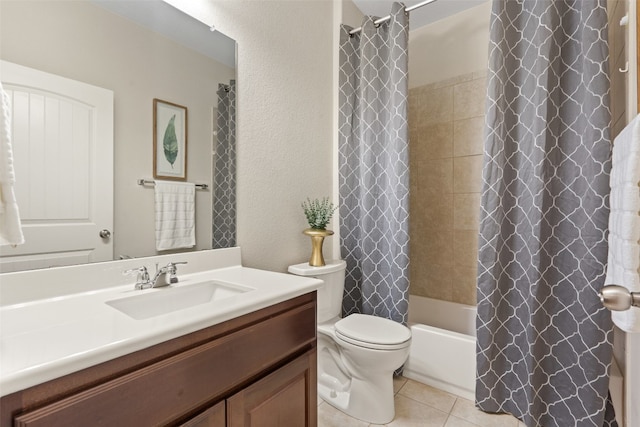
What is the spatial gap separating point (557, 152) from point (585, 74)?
0.36m

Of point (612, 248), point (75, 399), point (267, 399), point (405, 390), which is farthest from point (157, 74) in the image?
point (405, 390)

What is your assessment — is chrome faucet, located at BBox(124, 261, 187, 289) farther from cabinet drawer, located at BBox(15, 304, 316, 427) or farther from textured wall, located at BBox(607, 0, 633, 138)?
textured wall, located at BBox(607, 0, 633, 138)

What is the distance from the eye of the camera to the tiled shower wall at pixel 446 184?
2236 millimetres

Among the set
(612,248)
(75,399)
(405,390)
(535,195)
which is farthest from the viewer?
(405,390)

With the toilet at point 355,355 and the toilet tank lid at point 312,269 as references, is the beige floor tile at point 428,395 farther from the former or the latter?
the toilet tank lid at point 312,269

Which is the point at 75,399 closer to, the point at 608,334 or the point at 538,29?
the point at 608,334

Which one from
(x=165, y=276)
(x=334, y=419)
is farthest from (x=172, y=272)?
(x=334, y=419)

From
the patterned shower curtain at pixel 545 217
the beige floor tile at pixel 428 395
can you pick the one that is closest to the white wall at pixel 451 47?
the patterned shower curtain at pixel 545 217

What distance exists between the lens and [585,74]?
1435 millimetres

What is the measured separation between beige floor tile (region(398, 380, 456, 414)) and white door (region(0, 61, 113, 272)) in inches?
66.1

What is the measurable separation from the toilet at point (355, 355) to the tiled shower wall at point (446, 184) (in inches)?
35.7

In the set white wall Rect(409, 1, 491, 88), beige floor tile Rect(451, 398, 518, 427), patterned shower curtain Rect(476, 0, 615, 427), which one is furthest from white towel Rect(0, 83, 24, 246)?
white wall Rect(409, 1, 491, 88)

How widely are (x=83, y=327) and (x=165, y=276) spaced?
0.43 meters

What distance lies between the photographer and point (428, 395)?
68.6 inches
